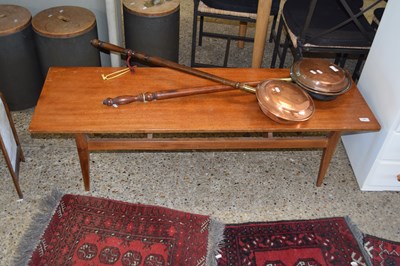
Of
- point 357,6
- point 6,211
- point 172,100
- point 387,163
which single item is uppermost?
point 357,6

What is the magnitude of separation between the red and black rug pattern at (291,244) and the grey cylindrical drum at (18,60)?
1.35 meters

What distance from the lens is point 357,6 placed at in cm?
247

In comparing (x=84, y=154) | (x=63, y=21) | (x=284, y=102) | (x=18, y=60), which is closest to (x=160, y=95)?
(x=84, y=154)

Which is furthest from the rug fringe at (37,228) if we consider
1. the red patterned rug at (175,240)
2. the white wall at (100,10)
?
the white wall at (100,10)

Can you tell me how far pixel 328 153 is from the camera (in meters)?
2.03

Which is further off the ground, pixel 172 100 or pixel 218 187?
pixel 172 100

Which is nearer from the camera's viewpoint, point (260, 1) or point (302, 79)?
point (302, 79)

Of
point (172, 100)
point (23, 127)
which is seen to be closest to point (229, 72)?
point (172, 100)

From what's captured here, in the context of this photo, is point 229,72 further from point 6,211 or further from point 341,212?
point 6,211

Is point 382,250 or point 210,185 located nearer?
point 382,250

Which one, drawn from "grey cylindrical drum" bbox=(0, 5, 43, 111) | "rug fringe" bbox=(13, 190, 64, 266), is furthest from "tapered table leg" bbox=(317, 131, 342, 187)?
"grey cylindrical drum" bbox=(0, 5, 43, 111)

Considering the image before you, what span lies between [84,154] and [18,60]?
737mm

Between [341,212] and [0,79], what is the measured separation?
1.89m

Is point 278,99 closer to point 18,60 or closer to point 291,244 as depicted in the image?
point 291,244
